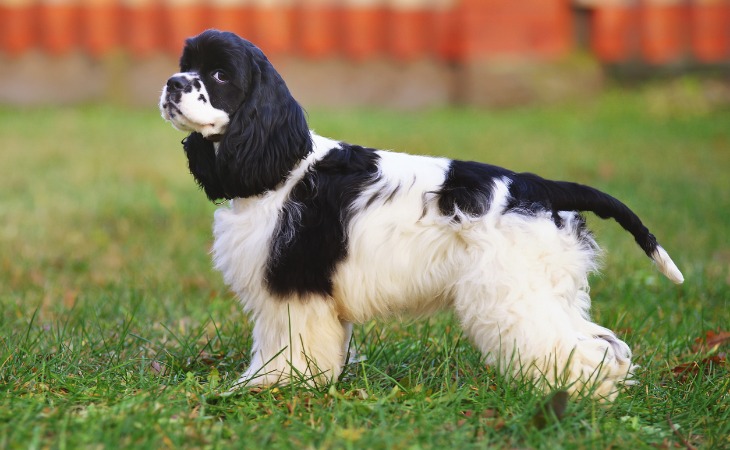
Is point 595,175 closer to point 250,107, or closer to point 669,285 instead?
point 669,285

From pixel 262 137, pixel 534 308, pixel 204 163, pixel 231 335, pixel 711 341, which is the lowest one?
pixel 711 341

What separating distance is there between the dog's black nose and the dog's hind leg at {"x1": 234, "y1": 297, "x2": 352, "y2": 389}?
2.63ft

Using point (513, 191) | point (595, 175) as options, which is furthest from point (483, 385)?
point (595, 175)

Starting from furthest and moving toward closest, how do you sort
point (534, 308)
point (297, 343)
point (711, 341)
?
point (711, 341), point (297, 343), point (534, 308)

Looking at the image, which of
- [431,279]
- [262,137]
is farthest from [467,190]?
[262,137]

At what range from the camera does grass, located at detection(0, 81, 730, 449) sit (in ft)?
9.23

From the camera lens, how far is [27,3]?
41.6 feet

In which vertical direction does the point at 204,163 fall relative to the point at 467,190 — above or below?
above

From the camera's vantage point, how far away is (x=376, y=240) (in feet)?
10.3

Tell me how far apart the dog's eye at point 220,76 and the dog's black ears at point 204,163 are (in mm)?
278

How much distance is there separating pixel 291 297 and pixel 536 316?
83cm

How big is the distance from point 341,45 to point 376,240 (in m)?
10.2

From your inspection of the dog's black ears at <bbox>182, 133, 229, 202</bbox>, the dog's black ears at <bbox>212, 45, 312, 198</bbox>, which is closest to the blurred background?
the dog's black ears at <bbox>182, 133, 229, 202</bbox>

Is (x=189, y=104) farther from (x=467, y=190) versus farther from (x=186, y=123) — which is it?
(x=467, y=190)
